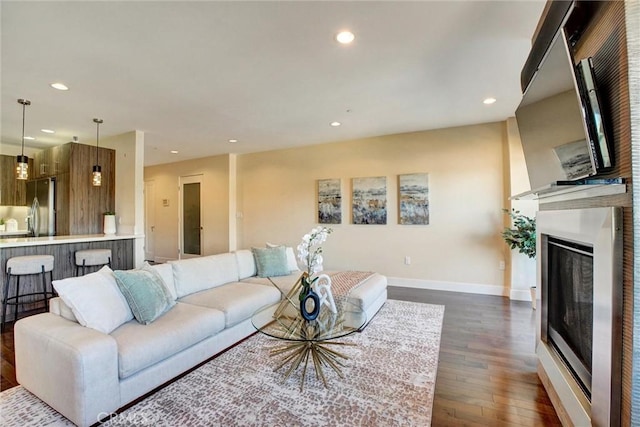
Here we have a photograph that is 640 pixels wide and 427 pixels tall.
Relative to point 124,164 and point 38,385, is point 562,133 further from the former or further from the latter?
point 124,164

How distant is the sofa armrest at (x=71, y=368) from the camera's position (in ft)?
5.30

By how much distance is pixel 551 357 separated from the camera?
1.92 metres

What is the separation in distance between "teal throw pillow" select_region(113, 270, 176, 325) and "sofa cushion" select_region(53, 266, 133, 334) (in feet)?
0.17

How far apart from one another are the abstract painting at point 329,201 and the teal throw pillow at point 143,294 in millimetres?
3570

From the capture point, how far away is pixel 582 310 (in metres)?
1.65

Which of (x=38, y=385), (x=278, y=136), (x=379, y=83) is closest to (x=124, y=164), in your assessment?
(x=278, y=136)

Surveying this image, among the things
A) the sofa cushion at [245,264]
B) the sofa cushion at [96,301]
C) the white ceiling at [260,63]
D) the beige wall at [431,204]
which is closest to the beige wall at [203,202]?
the beige wall at [431,204]

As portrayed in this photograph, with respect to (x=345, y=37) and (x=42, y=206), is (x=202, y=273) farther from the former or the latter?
(x=42, y=206)

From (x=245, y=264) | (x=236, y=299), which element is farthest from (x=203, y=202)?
(x=236, y=299)

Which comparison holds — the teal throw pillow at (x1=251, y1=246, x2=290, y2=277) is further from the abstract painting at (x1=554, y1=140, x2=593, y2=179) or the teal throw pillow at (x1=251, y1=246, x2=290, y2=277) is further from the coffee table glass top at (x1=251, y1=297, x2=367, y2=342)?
the abstract painting at (x1=554, y1=140, x2=593, y2=179)

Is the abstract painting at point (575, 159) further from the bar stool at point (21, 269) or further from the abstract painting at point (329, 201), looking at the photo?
the bar stool at point (21, 269)

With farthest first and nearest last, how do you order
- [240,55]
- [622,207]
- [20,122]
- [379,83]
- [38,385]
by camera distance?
[20,122] → [379,83] → [240,55] → [38,385] → [622,207]

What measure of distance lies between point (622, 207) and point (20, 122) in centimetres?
648

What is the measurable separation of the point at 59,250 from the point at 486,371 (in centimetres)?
506
